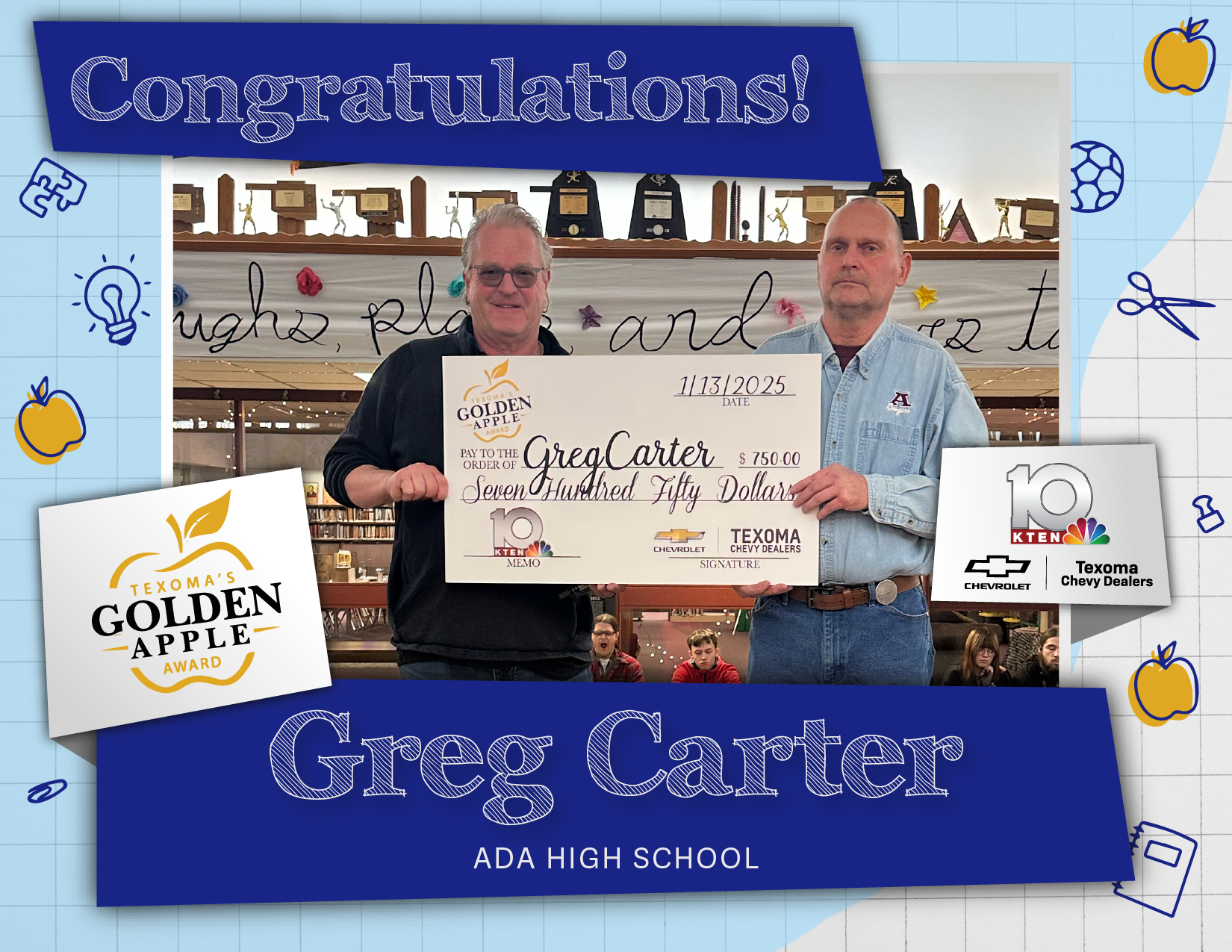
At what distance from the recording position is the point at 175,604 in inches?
91.5

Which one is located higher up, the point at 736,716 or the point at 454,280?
the point at 454,280

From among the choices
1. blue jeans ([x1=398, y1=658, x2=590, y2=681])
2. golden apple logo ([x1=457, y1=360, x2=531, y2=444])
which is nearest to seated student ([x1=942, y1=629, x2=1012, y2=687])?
blue jeans ([x1=398, y1=658, x2=590, y2=681])

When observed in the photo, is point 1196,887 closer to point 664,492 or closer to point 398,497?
point 664,492

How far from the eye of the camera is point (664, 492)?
94.6 inches

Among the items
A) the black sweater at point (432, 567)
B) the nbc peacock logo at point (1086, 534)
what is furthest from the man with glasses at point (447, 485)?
the nbc peacock logo at point (1086, 534)

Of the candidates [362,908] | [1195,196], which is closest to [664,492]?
[362,908]

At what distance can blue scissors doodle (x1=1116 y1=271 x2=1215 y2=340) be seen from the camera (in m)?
2.42

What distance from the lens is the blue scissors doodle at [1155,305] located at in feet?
7.94

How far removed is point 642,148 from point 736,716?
142 centimetres

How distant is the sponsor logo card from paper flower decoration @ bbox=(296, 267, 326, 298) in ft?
5.64

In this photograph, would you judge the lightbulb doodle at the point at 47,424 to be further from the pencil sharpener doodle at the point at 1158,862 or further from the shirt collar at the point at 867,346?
the pencil sharpener doodle at the point at 1158,862

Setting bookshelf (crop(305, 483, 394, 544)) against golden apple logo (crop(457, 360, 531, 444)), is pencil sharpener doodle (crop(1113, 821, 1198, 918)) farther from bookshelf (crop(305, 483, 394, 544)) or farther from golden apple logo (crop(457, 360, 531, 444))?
bookshelf (crop(305, 483, 394, 544))

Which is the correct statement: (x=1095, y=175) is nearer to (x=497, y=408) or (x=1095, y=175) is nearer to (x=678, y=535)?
(x=678, y=535)

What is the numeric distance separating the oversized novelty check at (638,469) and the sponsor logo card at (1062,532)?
398 mm
